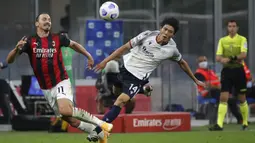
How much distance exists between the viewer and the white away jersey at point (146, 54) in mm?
14953

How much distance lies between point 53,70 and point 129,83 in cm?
175

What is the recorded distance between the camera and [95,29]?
23.2 m

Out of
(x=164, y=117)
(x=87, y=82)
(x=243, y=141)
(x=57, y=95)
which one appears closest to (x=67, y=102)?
(x=57, y=95)

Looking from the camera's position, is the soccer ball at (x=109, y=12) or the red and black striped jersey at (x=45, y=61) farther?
the soccer ball at (x=109, y=12)

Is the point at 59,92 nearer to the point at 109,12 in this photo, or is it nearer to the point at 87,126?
the point at 87,126

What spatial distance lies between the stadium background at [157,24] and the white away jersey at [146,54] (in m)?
8.39

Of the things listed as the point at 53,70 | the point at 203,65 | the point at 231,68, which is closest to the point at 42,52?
the point at 53,70

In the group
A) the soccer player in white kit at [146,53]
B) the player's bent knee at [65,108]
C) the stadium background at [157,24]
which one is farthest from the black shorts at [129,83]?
the stadium background at [157,24]

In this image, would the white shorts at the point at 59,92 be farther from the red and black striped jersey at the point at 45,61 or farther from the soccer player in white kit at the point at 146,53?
the soccer player in white kit at the point at 146,53

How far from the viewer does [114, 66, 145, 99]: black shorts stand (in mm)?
14633

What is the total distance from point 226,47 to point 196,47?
7628 millimetres

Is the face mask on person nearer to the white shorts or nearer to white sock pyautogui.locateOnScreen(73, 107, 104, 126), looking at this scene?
the white shorts

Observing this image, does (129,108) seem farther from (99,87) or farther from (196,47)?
(196,47)

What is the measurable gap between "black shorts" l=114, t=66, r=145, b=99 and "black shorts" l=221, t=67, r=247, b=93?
4401 millimetres
